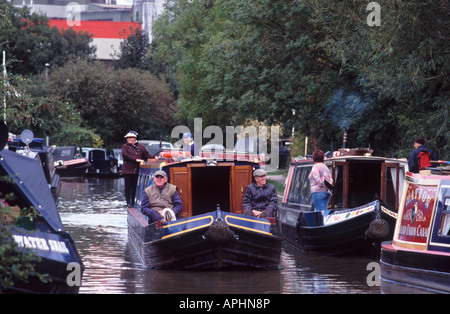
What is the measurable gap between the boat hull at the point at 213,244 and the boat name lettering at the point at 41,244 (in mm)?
3834

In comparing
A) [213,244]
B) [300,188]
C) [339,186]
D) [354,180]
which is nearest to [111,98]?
[300,188]

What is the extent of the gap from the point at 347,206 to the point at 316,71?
478 inches

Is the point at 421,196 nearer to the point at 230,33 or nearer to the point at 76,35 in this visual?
the point at 230,33

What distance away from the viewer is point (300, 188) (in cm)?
1788

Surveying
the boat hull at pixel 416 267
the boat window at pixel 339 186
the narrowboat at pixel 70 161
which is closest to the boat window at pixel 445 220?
the boat hull at pixel 416 267

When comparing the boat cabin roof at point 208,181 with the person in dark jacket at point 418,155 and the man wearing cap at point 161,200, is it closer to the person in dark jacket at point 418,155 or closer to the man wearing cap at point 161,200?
the man wearing cap at point 161,200

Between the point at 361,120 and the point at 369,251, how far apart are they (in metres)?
10.9

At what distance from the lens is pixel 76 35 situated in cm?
7250

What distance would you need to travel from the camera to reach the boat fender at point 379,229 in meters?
14.4

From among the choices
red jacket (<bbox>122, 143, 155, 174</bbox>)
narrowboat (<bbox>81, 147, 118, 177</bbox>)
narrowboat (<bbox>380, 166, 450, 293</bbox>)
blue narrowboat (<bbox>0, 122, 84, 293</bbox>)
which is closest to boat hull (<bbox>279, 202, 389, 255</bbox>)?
narrowboat (<bbox>380, 166, 450, 293</bbox>)

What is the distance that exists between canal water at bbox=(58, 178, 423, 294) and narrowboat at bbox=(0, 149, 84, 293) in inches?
73.6

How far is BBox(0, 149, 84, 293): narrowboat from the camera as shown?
28.8 feet
